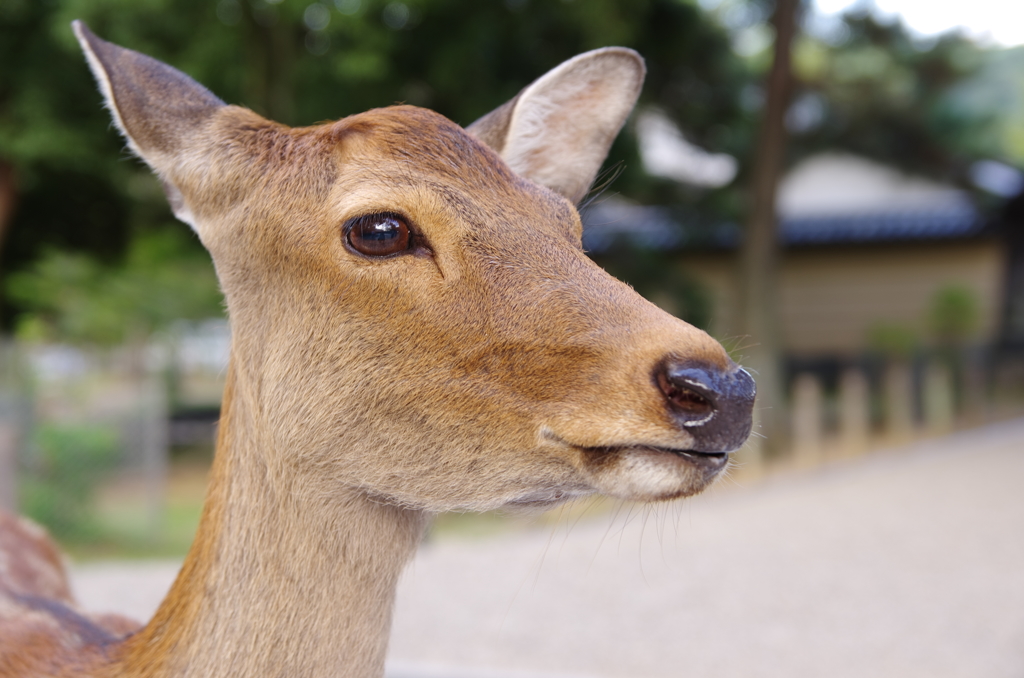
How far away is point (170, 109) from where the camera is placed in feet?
6.50

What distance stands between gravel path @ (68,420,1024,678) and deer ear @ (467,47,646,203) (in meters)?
2.09

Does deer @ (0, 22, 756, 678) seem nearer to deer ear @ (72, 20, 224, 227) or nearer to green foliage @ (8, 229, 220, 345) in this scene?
deer ear @ (72, 20, 224, 227)

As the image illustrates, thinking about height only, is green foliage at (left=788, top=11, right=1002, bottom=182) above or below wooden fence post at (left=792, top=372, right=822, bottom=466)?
above

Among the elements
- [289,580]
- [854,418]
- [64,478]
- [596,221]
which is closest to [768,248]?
[854,418]

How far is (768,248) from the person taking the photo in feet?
43.8

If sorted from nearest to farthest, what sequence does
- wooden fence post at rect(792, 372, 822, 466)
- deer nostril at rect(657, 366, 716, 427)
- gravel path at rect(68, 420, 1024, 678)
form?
deer nostril at rect(657, 366, 716, 427)
gravel path at rect(68, 420, 1024, 678)
wooden fence post at rect(792, 372, 822, 466)

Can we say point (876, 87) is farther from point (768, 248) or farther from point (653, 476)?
point (653, 476)

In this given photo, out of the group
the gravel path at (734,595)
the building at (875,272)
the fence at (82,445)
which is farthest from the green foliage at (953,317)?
the fence at (82,445)

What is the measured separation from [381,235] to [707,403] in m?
0.71

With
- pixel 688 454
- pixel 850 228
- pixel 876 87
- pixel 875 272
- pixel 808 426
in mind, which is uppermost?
pixel 876 87

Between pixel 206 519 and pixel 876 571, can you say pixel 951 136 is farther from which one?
pixel 206 519

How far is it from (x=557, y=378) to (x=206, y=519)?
902 mm

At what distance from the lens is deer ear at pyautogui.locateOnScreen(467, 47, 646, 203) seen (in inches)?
92.6

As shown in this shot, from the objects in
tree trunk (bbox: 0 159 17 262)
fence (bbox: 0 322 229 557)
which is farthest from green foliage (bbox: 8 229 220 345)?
tree trunk (bbox: 0 159 17 262)
